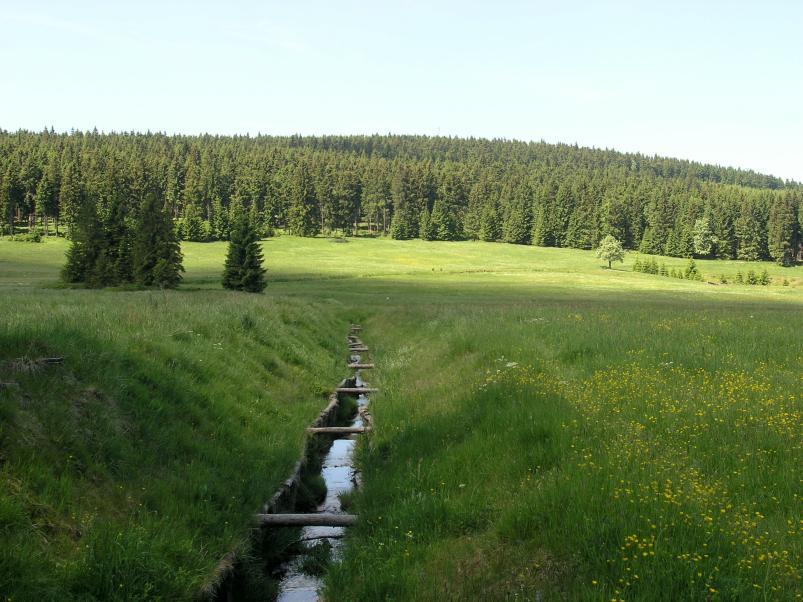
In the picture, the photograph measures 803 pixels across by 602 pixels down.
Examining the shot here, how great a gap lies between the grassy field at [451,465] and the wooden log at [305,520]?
294 mm

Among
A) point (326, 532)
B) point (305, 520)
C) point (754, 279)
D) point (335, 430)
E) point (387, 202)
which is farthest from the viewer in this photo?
point (387, 202)

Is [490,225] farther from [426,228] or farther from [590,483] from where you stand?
[590,483]

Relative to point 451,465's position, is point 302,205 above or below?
above

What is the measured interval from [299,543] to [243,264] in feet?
180

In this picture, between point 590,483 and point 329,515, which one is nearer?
point 590,483

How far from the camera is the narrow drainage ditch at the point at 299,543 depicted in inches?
310

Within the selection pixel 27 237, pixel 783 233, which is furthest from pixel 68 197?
pixel 783 233

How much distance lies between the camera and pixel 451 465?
30.6 ft

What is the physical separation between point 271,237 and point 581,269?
2910 inches

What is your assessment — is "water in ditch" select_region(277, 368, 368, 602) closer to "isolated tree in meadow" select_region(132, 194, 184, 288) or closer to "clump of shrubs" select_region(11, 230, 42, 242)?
"isolated tree in meadow" select_region(132, 194, 184, 288)

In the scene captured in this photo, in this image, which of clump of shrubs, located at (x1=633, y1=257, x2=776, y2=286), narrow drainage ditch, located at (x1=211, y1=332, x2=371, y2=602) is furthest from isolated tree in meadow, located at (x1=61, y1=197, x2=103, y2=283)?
clump of shrubs, located at (x1=633, y1=257, x2=776, y2=286)

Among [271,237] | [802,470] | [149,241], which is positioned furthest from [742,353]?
[271,237]

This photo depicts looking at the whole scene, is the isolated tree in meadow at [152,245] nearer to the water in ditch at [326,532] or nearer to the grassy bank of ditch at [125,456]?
the grassy bank of ditch at [125,456]

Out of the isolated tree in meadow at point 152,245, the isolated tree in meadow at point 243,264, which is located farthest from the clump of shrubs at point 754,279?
the isolated tree in meadow at point 152,245
